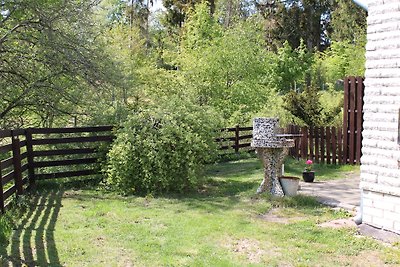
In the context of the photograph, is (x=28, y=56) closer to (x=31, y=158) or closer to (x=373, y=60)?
(x=31, y=158)

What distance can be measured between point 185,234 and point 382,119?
2874 millimetres

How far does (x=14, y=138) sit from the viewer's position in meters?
7.55

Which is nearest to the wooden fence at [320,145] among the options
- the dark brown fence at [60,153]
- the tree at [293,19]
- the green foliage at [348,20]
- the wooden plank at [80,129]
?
the wooden plank at [80,129]

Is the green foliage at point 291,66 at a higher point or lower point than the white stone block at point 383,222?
higher

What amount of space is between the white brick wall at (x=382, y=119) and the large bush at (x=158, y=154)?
3.55 metres

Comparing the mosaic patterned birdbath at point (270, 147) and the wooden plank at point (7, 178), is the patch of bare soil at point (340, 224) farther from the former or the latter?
the wooden plank at point (7, 178)

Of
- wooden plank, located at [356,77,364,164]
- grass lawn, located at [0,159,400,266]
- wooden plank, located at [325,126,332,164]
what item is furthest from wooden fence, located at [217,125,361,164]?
grass lawn, located at [0,159,400,266]

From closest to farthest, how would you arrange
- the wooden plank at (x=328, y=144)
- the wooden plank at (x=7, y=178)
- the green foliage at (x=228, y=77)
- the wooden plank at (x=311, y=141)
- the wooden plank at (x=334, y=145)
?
the wooden plank at (x=7, y=178), the wooden plank at (x=334, y=145), the wooden plank at (x=328, y=144), the wooden plank at (x=311, y=141), the green foliage at (x=228, y=77)

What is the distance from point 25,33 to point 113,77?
223 centimetres

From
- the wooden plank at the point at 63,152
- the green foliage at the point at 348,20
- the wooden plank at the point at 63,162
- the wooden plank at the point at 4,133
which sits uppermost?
the green foliage at the point at 348,20

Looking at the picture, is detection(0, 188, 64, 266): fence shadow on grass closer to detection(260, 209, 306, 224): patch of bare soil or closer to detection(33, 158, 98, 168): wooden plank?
detection(33, 158, 98, 168): wooden plank

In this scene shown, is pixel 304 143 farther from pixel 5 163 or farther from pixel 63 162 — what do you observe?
pixel 5 163

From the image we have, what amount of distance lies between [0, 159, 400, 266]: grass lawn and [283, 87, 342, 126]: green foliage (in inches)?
247

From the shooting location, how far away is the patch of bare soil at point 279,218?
638 centimetres
